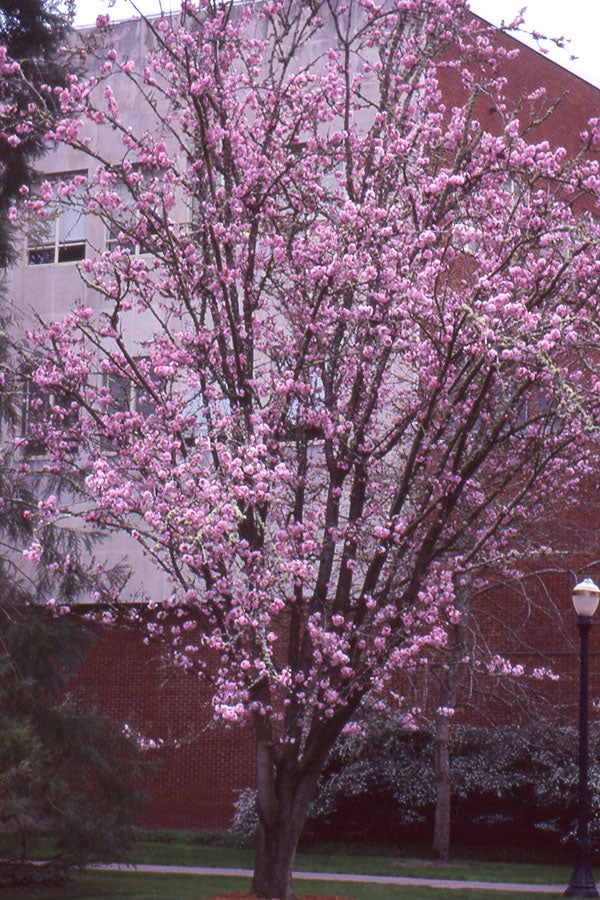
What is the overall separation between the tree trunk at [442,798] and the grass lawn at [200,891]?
319cm

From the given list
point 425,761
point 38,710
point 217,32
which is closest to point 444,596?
point 217,32

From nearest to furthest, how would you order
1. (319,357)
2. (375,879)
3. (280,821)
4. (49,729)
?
1. (319,357)
2. (280,821)
3. (49,729)
4. (375,879)

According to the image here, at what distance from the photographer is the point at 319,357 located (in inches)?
433

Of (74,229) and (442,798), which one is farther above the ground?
(74,229)

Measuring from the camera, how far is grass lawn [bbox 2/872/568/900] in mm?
13836

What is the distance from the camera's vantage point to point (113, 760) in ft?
51.6

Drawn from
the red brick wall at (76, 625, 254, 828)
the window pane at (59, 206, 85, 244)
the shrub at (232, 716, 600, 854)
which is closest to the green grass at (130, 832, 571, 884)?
the shrub at (232, 716, 600, 854)

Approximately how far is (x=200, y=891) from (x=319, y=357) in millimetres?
6460

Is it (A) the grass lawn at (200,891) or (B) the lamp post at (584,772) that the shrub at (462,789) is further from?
(B) the lamp post at (584,772)

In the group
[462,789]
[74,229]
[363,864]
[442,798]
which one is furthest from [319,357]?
[74,229]

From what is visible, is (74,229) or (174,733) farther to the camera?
(74,229)

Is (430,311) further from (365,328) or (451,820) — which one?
(451,820)

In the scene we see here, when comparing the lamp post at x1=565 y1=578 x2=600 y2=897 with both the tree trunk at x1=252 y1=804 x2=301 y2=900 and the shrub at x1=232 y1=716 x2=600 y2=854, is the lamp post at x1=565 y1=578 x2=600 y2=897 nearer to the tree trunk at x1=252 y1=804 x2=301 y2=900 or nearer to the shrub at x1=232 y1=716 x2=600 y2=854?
the shrub at x1=232 y1=716 x2=600 y2=854

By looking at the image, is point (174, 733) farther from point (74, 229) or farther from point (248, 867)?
point (74, 229)
